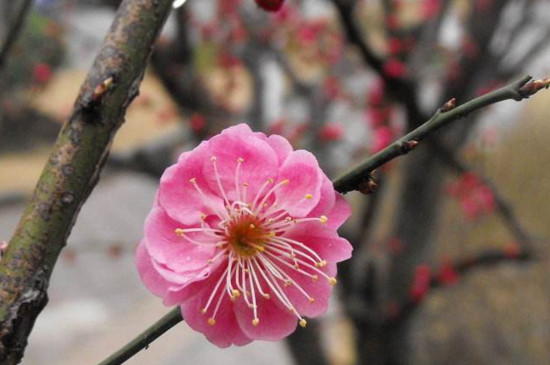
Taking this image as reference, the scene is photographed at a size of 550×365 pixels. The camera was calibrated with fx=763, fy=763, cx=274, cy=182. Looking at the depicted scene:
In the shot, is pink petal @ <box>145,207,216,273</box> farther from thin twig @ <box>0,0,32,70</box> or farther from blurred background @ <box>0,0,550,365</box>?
thin twig @ <box>0,0,32,70</box>

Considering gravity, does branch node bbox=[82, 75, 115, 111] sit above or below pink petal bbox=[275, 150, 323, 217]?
above

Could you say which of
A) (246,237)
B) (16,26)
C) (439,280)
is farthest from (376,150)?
(246,237)

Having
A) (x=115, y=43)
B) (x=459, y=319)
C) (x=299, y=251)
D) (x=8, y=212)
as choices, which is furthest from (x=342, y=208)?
(x=8, y=212)

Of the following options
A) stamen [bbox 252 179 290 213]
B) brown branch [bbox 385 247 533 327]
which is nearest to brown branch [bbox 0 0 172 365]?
stamen [bbox 252 179 290 213]

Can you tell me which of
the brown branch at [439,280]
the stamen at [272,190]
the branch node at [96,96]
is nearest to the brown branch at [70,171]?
the branch node at [96,96]

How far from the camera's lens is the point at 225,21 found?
275 cm

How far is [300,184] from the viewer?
0.46 meters

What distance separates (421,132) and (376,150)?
1.69m

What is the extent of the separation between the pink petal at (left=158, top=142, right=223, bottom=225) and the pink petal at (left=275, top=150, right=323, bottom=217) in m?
0.05

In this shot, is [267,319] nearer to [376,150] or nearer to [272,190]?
[272,190]

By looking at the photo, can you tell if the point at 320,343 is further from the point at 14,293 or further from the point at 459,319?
the point at 14,293

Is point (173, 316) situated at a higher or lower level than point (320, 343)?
higher

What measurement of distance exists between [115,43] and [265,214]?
0.15 metres

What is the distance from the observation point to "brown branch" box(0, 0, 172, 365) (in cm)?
45
